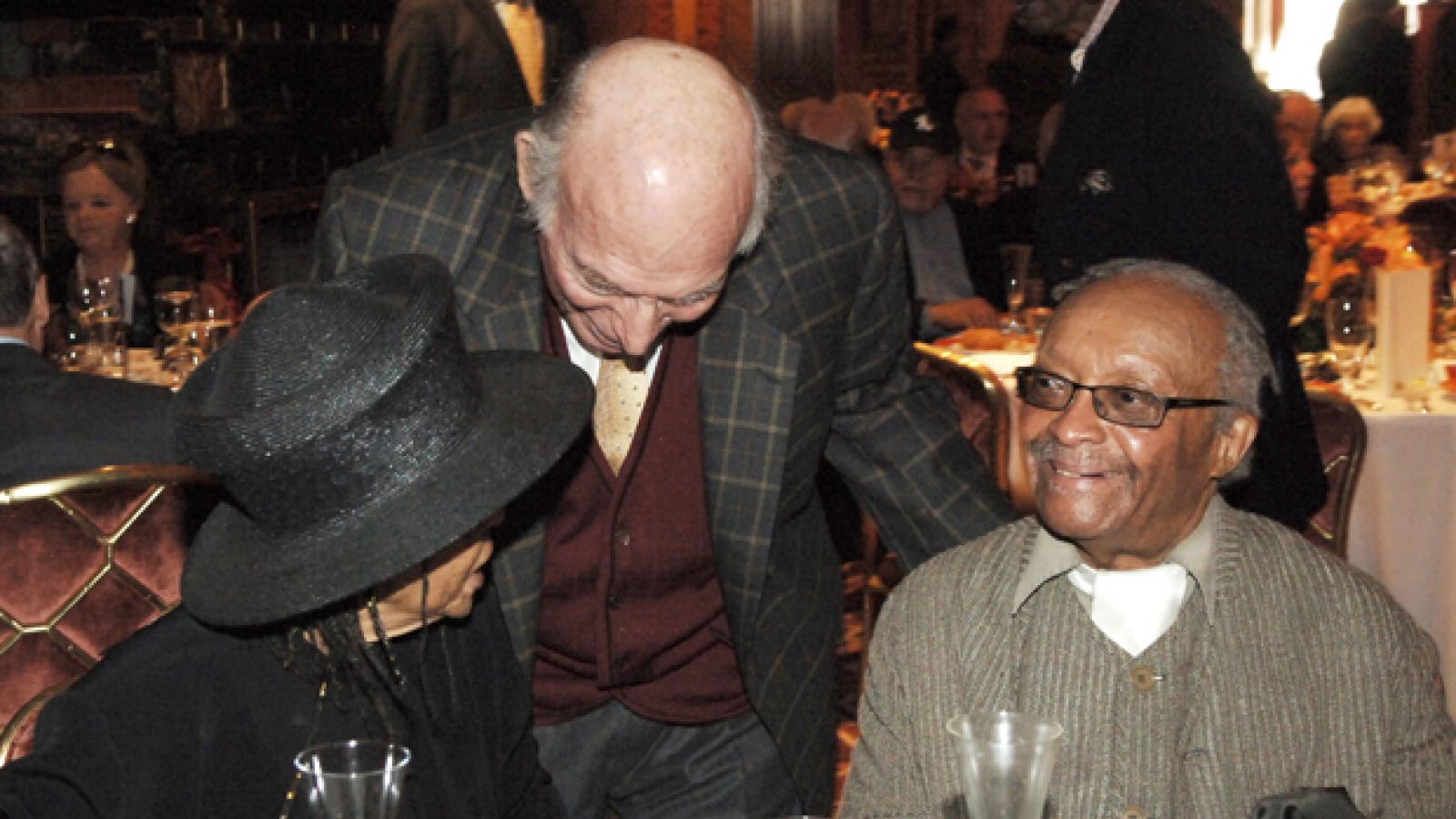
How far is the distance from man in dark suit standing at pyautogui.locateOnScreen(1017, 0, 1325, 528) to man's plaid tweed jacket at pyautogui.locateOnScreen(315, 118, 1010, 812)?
0.96m

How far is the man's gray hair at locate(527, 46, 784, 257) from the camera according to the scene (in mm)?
2184

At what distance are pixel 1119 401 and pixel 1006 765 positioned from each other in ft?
2.62

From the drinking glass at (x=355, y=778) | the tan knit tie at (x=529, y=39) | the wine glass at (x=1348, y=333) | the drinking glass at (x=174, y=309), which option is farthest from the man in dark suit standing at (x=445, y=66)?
the drinking glass at (x=355, y=778)

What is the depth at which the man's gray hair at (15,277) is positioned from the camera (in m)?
3.59

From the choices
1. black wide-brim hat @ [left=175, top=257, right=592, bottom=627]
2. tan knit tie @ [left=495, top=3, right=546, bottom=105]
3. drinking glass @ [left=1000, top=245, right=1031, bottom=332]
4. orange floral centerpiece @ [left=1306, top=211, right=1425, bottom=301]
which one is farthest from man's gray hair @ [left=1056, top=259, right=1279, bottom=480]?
tan knit tie @ [left=495, top=3, right=546, bottom=105]

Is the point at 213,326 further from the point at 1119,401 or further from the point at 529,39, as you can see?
the point at 1119,401

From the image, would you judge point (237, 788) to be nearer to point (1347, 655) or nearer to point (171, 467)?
point (171, 467)

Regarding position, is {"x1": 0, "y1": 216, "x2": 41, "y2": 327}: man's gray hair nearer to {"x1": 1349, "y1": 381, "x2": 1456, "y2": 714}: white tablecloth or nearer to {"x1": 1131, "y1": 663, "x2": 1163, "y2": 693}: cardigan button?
{"x1": 1131, "y1": 663, "x2": 1163, "y2": 693}: cardigan button

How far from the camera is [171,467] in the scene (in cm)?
262

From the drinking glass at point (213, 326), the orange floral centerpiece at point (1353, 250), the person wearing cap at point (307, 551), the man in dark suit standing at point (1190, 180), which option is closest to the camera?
the person wearing cap at point (307, 551)

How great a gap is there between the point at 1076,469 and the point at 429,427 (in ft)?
2.63

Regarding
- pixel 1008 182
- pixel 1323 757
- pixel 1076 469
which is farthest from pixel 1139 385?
pixel 1008 182

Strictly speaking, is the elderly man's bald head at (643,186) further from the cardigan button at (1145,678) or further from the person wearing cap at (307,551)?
the cardigan button at (1145,678)

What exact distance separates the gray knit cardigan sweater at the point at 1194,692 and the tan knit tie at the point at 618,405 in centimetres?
50
